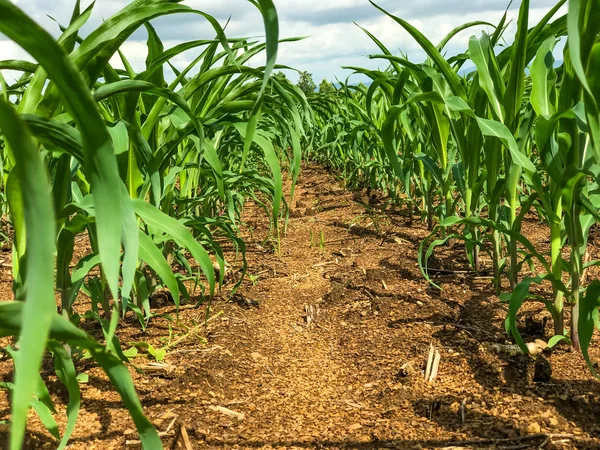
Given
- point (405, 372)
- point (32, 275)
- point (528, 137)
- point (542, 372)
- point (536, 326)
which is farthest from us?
point (528, 137)

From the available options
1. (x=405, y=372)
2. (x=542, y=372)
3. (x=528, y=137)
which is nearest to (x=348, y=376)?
(x=405, y=372)

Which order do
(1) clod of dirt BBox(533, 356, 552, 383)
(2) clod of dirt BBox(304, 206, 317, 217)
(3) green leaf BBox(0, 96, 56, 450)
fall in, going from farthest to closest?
(2) clod of dirt BBox(304, 206, 317, 217) < (1) clod of dirt BBox(533, 356, 552, 383) < (3) green leaf BBox(0, 96, 56, 450)

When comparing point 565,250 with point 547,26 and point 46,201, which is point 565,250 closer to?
point 547,26

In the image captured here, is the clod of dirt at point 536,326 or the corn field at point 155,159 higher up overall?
the corn field at point 155,159

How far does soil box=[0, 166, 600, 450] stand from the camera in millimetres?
1113

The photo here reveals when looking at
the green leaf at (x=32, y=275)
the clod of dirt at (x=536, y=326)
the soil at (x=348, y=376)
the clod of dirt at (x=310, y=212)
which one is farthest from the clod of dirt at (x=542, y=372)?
the clod of dirt at (x=310, y=212)

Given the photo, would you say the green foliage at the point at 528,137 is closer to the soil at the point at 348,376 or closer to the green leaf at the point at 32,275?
the soil at the point at 348,376

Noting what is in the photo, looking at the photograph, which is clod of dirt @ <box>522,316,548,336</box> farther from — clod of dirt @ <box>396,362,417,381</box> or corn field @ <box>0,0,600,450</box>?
clod of dirt @ <box>396,362,417,381</box>

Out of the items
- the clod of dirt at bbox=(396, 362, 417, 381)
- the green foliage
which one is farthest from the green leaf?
the clod of dirt at bbox=(396, 362, 417, 381)

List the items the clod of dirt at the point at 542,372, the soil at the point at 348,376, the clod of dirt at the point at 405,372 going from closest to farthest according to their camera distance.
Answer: the soil at the point at 348,376 < the clod of dirt at the point at 542,372 < the clod of dirt at the point at 405,372

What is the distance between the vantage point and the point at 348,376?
56.2 inches

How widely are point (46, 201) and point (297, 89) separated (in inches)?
54.0

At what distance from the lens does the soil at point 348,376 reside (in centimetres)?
111

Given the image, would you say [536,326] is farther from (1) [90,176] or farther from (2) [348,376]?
(1) [90,176]
